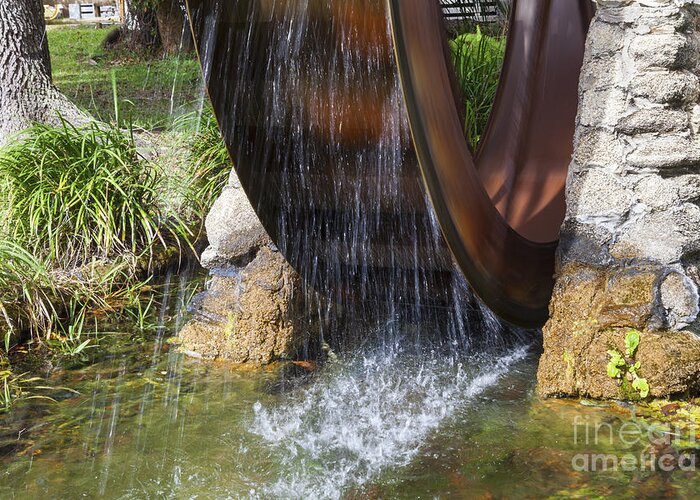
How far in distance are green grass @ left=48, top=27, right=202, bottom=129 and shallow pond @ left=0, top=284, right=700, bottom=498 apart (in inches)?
205

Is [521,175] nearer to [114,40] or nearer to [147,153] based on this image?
[147,153]

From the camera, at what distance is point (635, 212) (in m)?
3.72

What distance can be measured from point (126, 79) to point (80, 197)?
7.48 m

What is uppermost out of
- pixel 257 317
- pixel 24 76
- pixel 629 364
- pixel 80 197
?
pixel 24 76

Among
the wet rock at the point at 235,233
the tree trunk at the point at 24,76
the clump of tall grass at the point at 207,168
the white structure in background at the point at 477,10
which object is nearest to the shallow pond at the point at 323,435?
the wet rock at the point at 235,233

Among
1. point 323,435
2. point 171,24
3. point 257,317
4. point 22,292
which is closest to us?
point 323,435

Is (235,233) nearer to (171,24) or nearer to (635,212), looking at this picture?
(635,212)

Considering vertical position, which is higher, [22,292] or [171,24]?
[171,24]

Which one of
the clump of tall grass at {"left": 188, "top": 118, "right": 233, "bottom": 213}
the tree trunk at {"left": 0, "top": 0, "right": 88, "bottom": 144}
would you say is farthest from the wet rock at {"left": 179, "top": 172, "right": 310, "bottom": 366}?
the tree trunk at {"left": 0, "top": 0, "right": 88, "bottom": 144}

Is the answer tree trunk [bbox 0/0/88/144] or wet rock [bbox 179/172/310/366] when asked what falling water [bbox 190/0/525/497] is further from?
tree trunk [bbox 0/0/88/144]

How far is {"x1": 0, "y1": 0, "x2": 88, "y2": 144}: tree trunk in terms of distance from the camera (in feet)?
Result: 20.7

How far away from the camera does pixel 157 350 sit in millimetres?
4625

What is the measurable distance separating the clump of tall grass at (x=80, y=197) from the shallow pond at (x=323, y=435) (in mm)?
1019

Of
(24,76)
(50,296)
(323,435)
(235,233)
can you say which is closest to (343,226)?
(235,233)
